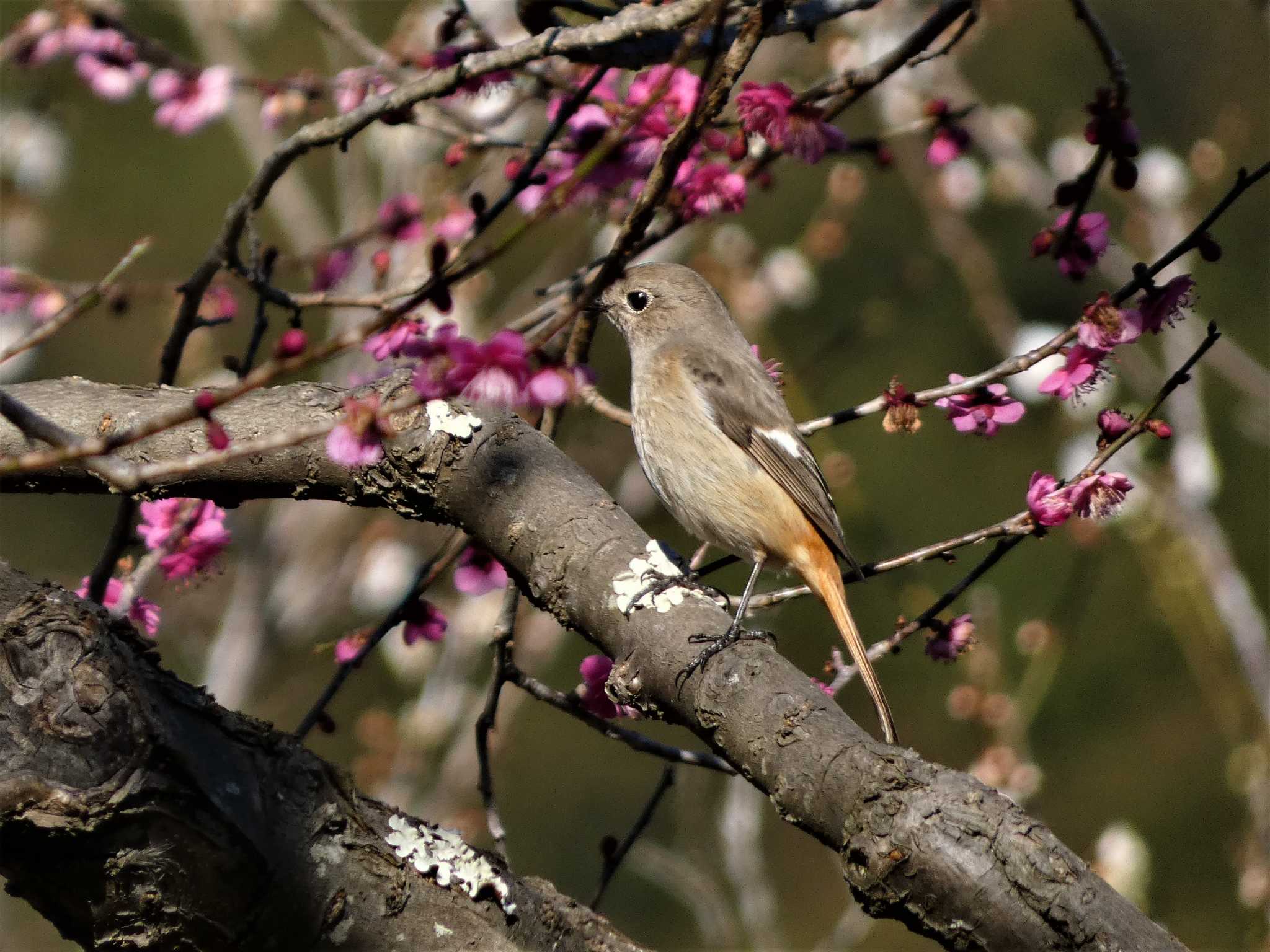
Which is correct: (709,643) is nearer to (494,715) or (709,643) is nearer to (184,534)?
(494,715)

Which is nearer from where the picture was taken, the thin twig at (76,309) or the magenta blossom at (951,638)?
the thin twig at (76,309)

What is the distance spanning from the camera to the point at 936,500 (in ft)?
29.5

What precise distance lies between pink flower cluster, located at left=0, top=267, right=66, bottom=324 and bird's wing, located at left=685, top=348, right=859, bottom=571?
1.94m

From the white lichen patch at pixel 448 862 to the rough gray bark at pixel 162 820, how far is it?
23 mm

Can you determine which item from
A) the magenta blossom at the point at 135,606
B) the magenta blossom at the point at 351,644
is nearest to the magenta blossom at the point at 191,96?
the magenta blossom at the point at 135,606

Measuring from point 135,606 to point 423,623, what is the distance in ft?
2.25

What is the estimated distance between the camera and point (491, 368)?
176cm

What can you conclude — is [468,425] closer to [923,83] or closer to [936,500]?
[923,83]

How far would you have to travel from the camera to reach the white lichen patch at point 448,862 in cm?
202

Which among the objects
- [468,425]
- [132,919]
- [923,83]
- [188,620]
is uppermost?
[923,83]

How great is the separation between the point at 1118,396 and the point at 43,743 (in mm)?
7386

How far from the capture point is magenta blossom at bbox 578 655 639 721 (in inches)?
112

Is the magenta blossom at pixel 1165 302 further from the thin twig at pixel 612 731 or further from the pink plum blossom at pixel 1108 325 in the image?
the thin twig at pixel 612 731

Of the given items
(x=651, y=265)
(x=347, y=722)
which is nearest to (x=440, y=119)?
(x=651, y=265)
